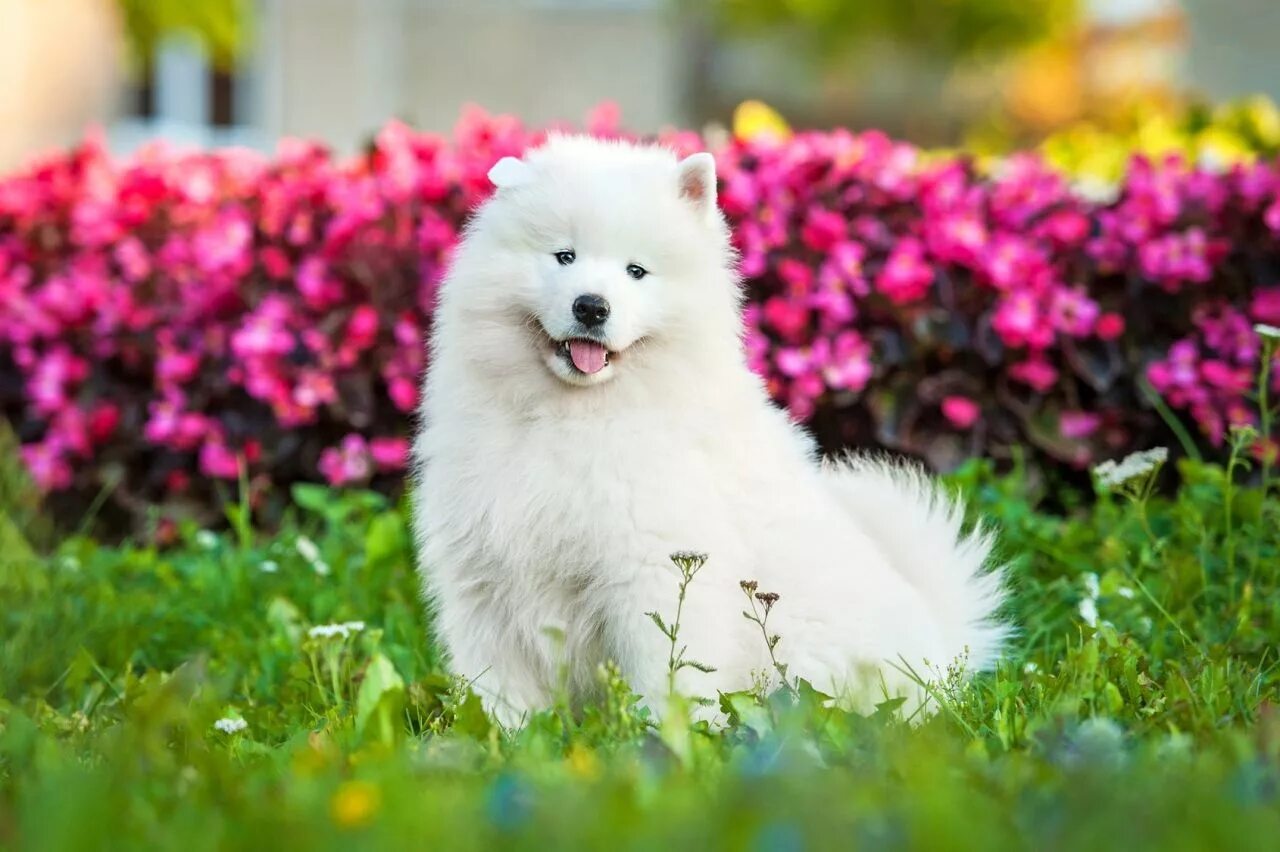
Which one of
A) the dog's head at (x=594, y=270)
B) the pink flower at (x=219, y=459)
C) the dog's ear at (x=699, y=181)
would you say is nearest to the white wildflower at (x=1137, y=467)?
the dog's head at (x=594, y=270)

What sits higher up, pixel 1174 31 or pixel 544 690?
pixel 1174 31

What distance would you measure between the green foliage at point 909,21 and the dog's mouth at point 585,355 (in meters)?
16.6

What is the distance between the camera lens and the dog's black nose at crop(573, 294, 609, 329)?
266 centimetres

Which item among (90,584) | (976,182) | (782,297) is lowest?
(90,584)

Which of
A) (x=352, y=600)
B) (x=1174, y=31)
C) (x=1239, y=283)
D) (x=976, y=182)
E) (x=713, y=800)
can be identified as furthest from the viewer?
(x=1174, y=31)

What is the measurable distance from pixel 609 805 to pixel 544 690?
1.27 m

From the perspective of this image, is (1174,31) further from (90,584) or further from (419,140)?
(90,584)

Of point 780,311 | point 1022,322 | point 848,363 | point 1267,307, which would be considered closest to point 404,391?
point 780,311

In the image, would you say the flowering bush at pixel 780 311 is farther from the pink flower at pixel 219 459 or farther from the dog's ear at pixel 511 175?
the dog's ear at pixel 511 175

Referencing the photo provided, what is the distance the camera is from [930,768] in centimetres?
171

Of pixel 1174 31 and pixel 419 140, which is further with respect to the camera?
pixel 1174 31

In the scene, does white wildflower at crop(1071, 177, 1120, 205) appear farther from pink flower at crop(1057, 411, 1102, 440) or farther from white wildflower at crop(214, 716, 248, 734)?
white wildflower at crop(214, 716, 248, 734)

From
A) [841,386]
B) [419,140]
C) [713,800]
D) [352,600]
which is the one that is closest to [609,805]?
[713,800]

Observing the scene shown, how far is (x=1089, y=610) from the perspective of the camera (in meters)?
3.44
